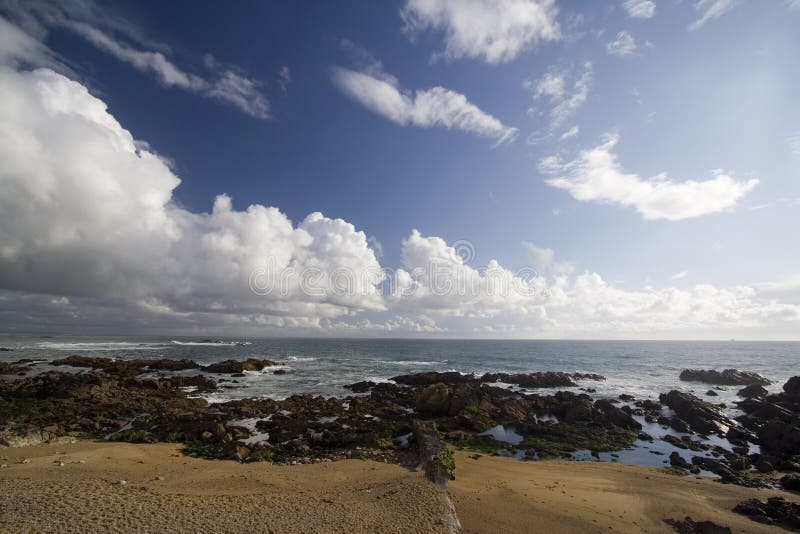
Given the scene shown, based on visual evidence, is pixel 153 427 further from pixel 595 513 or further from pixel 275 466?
pixel 595 513

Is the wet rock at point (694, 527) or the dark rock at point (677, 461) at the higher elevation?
the wet rock at point (694, 527)

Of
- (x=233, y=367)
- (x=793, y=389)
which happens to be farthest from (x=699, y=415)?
(x=233, y=367)

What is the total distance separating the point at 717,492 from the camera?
59.9 ft

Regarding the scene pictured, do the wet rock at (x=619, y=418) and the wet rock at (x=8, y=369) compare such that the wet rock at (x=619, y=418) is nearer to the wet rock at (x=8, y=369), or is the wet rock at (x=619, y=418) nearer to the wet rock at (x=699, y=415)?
the wet rock at (x=699, y=415)

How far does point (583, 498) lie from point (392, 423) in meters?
14.9

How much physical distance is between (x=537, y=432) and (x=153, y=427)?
29568 mm

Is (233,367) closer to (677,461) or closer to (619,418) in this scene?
(619,418)

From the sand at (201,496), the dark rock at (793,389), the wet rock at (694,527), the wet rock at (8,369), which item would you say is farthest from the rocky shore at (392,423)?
the wet rock at (8,369)

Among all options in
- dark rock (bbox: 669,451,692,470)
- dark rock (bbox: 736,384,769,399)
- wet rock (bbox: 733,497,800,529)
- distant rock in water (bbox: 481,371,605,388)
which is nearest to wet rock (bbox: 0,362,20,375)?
distant rock in water (bbox: 481,371,605,388)

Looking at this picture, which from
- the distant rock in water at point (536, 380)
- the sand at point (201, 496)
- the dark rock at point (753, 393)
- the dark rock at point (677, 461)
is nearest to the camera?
the sand at point (201, 496)

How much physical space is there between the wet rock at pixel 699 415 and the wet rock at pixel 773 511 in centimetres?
1664

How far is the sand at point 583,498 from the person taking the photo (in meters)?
14.6

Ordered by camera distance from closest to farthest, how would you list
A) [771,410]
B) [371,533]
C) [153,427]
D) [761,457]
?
[371,533], [761,457], [153,427], [771,410]

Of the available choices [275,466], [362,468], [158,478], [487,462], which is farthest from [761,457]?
[158,478]
